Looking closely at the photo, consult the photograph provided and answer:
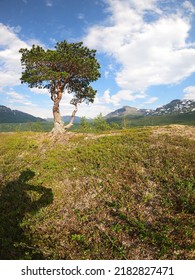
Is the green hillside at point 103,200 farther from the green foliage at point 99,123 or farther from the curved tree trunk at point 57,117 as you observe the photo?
the green foliage at point 99,123

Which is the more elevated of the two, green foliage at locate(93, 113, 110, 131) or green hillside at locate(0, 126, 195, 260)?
green foliage at locate(93, 113, 110, 131)

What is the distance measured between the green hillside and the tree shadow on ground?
6 centimetres

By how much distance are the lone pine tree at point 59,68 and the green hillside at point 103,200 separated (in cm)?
1044

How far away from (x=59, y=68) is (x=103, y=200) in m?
22.9

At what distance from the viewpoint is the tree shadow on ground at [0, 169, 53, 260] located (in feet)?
39.0

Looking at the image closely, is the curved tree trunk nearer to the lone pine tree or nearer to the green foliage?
the lone pine tree

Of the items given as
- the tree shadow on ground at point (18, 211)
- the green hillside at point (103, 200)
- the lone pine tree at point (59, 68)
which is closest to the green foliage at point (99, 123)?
the lone pine tree at point (59, 68)

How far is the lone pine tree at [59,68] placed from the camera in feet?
90.9

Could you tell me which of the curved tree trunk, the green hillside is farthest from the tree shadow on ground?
the curved tree trunk

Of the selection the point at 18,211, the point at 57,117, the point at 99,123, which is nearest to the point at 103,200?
the point at 18,211

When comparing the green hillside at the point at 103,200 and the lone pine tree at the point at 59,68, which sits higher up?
the lone pine tree at the point at 59,68

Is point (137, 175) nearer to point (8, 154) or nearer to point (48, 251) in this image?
point (48, 251)

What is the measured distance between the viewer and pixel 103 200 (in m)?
15.5

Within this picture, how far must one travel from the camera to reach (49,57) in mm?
27500
